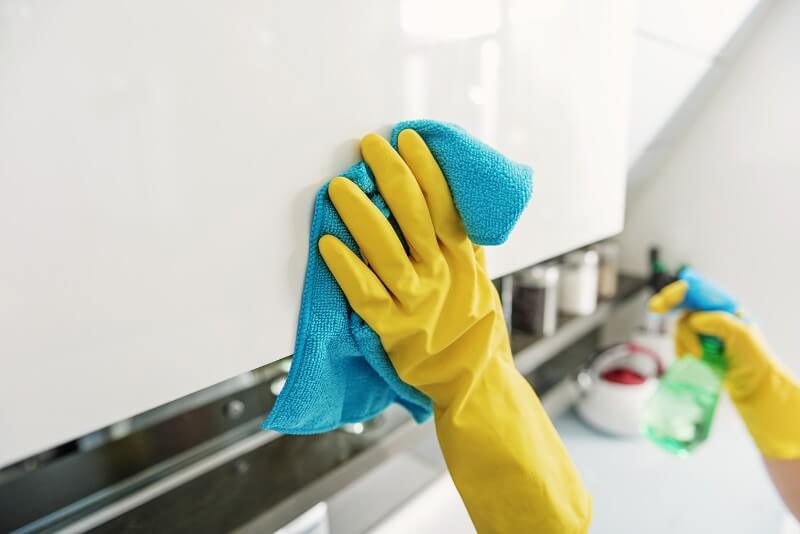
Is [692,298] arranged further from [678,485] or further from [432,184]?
[432,184]

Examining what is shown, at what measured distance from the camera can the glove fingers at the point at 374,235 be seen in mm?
312

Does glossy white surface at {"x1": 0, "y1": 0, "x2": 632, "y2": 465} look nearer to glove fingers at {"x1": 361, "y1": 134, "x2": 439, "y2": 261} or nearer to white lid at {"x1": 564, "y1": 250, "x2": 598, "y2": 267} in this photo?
glove fingers at {"x1": 361, "y1": 134, "x2": 439, "y2": 261}

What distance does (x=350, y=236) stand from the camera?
1.08 ft

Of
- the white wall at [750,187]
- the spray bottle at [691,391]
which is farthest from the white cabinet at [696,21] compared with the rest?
the spray bottle at [691,391]

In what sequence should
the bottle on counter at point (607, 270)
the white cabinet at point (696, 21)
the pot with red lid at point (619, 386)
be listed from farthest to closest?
the bottle on counter at point (607, 270), the pot with red lid at point (619, 386), the white cabinet at point (696, 21)

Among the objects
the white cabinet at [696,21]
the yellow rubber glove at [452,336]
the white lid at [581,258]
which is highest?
the white cabinet at [696,21]

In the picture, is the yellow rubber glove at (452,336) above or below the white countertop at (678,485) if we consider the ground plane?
above

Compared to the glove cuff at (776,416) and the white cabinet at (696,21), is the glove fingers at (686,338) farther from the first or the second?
the white cabinet at (696,21)

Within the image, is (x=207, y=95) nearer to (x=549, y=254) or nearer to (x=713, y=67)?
(x=549, y=254)

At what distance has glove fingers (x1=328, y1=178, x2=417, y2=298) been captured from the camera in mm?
312

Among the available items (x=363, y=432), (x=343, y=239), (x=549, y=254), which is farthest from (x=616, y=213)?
(x=363, y=432)

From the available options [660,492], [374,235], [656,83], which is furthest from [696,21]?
[660,492]

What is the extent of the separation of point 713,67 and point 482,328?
0.95 m

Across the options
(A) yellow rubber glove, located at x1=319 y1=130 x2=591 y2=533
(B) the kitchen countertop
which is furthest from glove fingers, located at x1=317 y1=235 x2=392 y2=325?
(B) the kitchen countertop
